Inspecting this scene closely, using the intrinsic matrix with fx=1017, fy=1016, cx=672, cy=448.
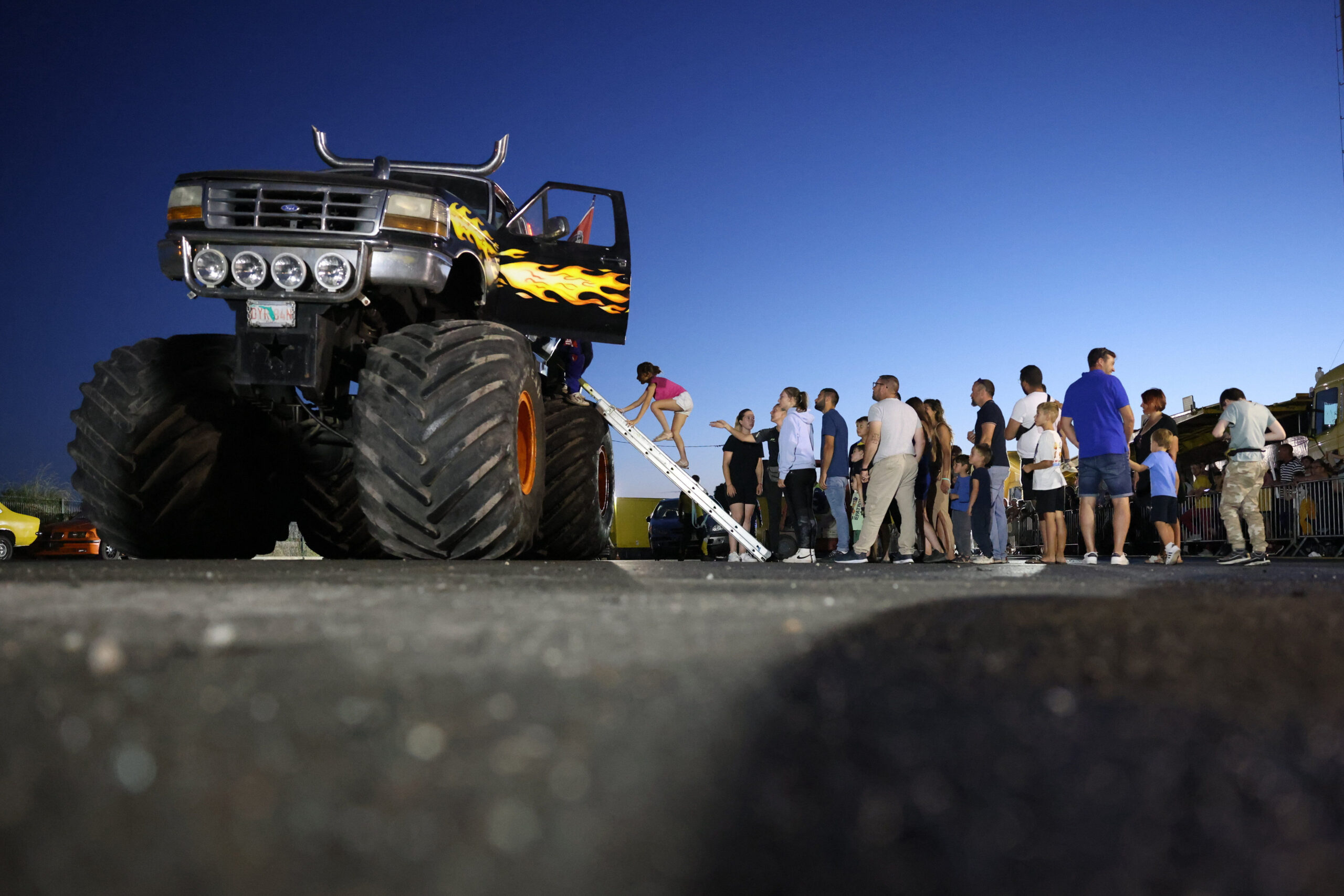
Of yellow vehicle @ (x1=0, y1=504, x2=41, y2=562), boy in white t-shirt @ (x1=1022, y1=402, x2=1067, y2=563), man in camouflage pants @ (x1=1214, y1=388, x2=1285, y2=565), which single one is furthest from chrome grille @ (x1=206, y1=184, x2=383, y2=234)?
yellow vehicle @ (x1=0, y1=504, x2=41, y2=562)

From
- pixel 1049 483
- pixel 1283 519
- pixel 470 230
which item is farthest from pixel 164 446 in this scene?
pixel 1283 519

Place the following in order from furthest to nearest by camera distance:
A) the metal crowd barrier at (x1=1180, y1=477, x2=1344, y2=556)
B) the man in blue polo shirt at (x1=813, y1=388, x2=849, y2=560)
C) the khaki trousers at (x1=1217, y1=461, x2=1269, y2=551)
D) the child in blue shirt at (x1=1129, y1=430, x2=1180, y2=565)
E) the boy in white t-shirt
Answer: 1. the metal crowd barrier at (x1=1180, y1=477, x2=1344, y2=556)
2. the man in blue polo shirt at (x1=813, y1=388, x2=849, y2=560)
3. the khaki trousers at (x1=1217, y1=461, x2=1269, y2=551)
4. the boy in white t-shirt
5. the child in blue shirt at (x1=1129, y1=430, x2=1180, y2=565)

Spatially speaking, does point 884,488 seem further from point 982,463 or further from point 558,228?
point 558,228

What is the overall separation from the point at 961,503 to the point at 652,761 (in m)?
9.59

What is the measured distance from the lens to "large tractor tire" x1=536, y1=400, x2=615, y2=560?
23.8 ft

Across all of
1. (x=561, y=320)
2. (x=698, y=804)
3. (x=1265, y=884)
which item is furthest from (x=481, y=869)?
(x=561, y=320)

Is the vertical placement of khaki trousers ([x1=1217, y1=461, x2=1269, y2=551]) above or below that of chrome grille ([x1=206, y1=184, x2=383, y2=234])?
below

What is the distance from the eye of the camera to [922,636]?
1.62m

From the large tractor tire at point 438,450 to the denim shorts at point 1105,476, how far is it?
17.4ft

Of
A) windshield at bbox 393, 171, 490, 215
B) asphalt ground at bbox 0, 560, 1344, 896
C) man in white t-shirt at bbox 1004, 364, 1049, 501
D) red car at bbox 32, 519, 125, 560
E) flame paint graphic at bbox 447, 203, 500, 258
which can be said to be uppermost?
windshield at bbox 393, 171, 490, 215

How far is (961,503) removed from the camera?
9.95 m

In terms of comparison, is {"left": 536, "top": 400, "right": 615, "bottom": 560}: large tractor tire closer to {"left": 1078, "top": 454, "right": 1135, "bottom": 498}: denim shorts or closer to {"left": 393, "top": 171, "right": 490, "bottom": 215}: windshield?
{"left": 393, "top": 171, "right": 490, "bottom": 215}: windshield

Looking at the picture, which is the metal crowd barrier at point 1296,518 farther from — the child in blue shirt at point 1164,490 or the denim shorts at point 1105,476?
the denim shorts at point 1105,476

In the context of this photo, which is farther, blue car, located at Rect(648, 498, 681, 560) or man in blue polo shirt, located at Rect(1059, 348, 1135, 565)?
blue car, located at Rect(648, 498, 681, 560)
